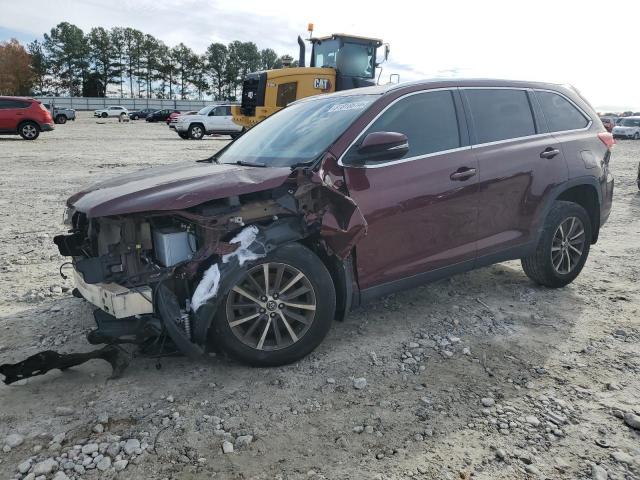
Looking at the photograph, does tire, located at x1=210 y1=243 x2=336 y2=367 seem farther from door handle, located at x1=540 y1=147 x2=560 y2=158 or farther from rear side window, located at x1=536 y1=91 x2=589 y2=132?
rear side window, located at x1=536 y1=91 x2=589 y2=132

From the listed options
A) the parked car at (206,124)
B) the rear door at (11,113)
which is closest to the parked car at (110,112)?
the parked car at (206,124)

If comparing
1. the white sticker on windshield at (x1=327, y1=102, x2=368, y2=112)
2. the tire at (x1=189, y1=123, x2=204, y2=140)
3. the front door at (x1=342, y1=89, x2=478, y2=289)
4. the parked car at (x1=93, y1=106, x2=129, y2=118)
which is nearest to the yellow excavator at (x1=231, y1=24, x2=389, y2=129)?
the white sticker on windshield at (x1=327, y1=102, x2=368, y2=112)

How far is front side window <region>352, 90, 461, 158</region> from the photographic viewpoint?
3.76 metres

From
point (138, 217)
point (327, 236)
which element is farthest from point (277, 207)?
point (138, 217)

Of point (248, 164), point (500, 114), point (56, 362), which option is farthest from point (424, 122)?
point (56, 362)

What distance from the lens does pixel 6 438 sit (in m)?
2.61

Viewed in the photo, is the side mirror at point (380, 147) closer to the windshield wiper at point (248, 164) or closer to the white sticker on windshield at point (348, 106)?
the white sticker on windshield at point (348, 106)

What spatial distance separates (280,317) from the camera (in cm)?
324

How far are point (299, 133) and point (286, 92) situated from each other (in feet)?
32.2

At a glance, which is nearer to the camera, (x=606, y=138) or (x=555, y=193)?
(x=555, y=193)

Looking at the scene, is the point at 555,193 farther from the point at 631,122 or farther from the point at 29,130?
the point at 631,122

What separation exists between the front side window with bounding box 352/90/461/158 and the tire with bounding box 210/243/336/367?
3.52ft

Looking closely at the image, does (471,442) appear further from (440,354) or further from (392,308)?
(392,308)

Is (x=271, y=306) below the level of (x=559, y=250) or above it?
below
